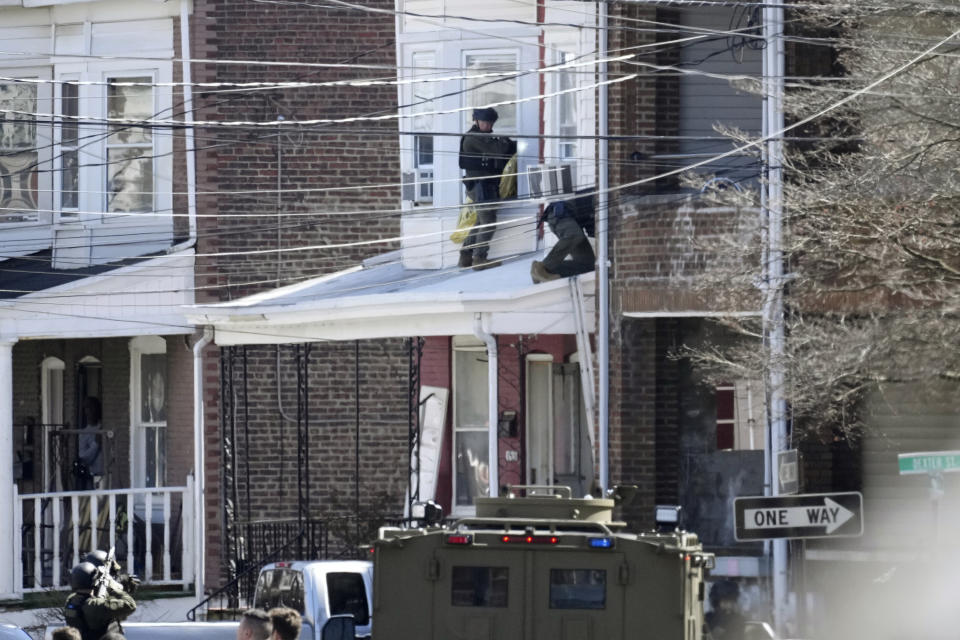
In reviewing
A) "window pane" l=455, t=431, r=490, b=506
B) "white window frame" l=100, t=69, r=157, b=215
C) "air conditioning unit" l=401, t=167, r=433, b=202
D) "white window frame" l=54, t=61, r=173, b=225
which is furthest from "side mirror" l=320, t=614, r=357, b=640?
"white window frame" l=100, t=69, r=157, b=215

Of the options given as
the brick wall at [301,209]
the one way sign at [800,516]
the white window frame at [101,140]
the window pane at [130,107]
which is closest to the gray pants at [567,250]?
the brick wall at [301,209]

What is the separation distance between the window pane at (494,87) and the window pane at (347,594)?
26.1 ft

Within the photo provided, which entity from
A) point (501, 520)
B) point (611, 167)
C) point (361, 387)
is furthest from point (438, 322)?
point (501, 520)

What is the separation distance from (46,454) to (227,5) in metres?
6.61

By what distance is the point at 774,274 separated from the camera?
15781 millimetres

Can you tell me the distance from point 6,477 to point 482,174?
21.5 ft

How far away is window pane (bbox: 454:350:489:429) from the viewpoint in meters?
21.5

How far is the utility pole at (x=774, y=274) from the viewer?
15289 millimetres

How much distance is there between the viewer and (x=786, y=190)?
15008 millimetres

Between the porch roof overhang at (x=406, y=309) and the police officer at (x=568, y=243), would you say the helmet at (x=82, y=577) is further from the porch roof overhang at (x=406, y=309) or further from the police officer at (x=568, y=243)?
the police officer at (x=568, y=243)

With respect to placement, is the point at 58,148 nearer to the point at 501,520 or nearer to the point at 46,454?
the point at 46,454

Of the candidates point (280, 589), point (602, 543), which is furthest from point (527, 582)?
point (280, 589)

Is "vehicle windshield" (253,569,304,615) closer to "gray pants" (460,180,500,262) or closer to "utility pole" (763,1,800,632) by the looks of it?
"utility pole" (763,1,800,632)

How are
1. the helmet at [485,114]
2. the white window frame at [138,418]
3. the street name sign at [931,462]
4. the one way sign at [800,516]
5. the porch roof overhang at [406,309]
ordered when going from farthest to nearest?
the white window frame at [138,418] → the helmet at [485,114] → the porch roof overhang at [406,309] → the one way sign at [800,516] → the street name sign at [931,462]
